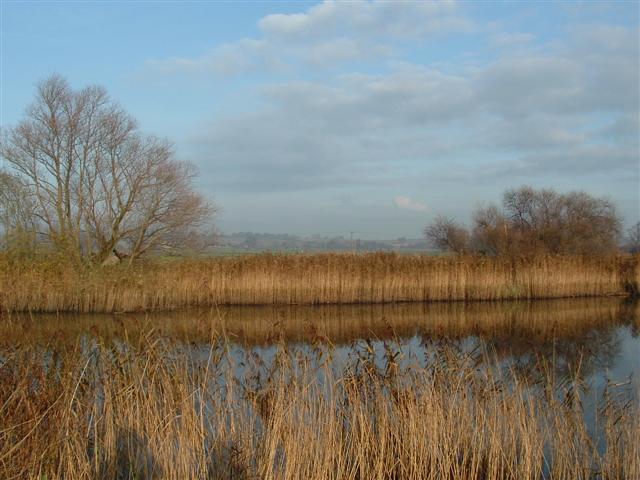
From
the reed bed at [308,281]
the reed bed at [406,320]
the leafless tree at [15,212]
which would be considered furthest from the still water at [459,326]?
the leafless tree at [15,212]

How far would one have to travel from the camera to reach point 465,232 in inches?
1416

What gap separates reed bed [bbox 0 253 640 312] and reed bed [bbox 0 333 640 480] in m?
11.1

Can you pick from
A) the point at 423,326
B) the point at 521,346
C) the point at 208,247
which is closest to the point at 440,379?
the point at 521,346

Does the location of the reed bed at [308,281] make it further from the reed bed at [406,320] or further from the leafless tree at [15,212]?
the leafless tree at [15,212]

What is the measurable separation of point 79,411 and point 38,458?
0.68 metres

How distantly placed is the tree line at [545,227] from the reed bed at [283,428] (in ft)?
56.5

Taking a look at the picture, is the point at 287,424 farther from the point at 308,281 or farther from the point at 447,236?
the point at 447,236

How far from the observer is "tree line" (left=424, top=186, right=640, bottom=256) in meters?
25.5

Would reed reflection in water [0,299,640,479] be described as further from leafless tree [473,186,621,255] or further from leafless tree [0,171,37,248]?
leafless tree [473,186,621,255]

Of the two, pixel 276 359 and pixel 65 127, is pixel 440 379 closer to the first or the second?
pixel 276 359

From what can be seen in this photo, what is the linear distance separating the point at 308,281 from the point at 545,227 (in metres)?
16.5

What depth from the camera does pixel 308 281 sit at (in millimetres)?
17531

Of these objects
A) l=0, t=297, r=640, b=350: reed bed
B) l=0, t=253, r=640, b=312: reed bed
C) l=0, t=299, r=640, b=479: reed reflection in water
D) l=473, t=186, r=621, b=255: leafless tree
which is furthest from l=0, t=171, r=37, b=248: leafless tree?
l=473, t=186, r=621, b=255: leafless tree

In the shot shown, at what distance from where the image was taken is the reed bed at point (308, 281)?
15227 mm
